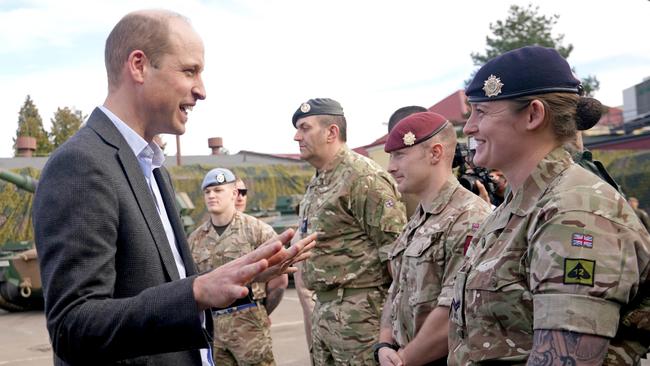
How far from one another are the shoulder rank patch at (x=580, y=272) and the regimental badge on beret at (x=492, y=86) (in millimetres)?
593

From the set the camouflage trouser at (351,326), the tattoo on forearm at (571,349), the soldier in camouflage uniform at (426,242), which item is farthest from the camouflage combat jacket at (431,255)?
the tattoo on forearm at (571,349)

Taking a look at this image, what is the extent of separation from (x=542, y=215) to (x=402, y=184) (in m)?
1.93

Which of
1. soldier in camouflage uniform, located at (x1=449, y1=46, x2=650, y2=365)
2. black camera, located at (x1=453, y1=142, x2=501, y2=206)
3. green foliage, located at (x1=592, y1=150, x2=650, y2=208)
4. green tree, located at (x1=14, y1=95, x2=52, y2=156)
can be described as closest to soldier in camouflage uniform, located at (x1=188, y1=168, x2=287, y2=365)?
black camera, located at (x1=453, y1=142, x2=501, y2=206)

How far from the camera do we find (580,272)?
1.67 m

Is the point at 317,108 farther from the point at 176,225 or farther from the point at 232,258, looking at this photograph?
the point at 176,225

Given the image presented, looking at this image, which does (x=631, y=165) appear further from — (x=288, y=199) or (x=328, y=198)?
(x=328, y=198)

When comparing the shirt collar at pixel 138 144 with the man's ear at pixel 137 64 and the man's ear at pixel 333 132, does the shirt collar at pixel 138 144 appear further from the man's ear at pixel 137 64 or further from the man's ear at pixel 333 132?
the man's ear at pixel 333 132

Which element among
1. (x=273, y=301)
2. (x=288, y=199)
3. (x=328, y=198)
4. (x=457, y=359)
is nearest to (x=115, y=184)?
(x=457, y=359)

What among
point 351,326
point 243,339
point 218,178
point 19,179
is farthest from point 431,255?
point 19,179

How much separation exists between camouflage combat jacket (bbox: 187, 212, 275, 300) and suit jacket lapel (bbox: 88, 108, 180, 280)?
155 inches

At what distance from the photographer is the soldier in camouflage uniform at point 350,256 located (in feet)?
14.4

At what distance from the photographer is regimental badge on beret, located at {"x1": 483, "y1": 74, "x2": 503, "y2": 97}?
204 cm

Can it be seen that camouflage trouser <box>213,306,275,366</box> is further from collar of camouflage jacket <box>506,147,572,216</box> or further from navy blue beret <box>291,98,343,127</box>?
collar of camouflage jacket <box>506,147,572,216</box>

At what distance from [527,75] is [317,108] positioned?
10.3ft
